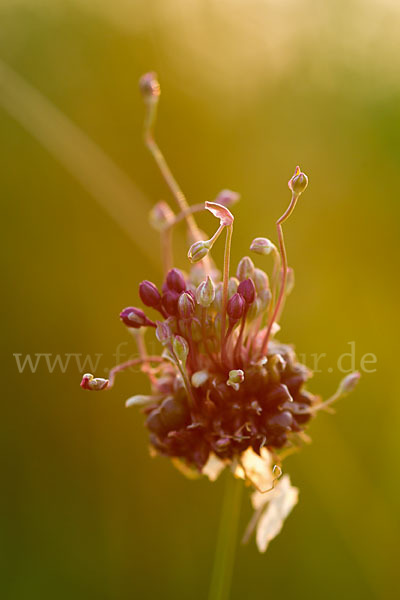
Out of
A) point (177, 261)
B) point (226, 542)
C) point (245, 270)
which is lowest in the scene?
point (226, 542)

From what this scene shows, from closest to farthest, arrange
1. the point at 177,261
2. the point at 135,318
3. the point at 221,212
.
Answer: the point at 221,212
the point at 135,318
the point at 177,261

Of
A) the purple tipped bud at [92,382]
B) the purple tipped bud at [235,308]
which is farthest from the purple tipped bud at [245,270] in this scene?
the purple tipped bud at [92,382]

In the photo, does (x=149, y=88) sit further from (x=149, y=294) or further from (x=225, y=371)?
(x=225, y=371)

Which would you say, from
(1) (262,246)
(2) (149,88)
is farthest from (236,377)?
(2) (149,88)

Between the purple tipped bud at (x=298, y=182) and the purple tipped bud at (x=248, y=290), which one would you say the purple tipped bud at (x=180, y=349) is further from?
the purple tipped bud at (x=298, y=182)

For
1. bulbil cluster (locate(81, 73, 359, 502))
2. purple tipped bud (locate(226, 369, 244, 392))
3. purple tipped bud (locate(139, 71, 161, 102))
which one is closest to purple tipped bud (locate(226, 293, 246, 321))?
bulbil cluster (locate(81, 73, 359, 502))

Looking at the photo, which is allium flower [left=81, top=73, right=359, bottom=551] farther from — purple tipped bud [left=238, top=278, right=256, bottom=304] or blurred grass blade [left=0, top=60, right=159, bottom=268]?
blurred grass blade [left=0, top=60, right=159, bottom=268]
